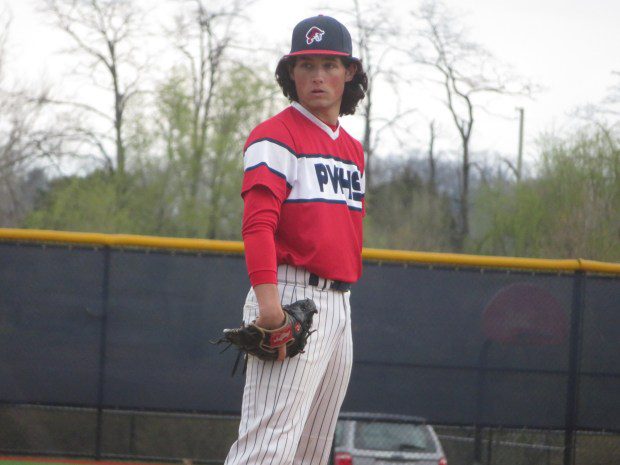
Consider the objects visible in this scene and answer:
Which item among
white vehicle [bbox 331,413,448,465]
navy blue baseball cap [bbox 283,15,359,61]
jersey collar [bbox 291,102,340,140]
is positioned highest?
navy blue baseball cap [bbox 283,15,359,61]

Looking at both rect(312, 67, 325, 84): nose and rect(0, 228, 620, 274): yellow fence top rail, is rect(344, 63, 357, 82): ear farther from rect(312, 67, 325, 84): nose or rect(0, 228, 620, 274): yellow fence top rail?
rect(0, 228, 620, 274): yellow fence top rail

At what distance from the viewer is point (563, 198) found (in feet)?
74.5

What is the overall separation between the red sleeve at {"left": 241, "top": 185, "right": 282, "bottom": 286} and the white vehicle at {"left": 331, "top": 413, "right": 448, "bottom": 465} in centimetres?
295

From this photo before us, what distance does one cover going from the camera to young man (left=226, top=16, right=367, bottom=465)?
9.55 feet

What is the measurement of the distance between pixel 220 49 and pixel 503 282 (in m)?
19.9

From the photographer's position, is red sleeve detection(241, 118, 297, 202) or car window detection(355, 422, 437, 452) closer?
red sleeve detection(241, 118, 297, 202)

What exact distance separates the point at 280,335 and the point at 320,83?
92 centimetres

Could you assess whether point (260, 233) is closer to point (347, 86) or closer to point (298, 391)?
point (298, 391)

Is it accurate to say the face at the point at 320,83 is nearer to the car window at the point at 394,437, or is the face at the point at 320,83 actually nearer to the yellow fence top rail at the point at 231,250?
the yellow fence top rail at the point at 231,250

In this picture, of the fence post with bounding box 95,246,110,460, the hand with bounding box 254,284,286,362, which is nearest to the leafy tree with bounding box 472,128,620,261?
the fence post with bounding box 95,246,110,460

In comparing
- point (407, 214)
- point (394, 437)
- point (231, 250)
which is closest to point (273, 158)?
point (231, 250)

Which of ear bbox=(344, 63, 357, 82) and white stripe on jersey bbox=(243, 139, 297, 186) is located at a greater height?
ear bbox=(344, 63, 357, 82)

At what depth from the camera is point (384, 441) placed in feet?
21.1

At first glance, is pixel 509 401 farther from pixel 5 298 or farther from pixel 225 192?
pixel 225 192
